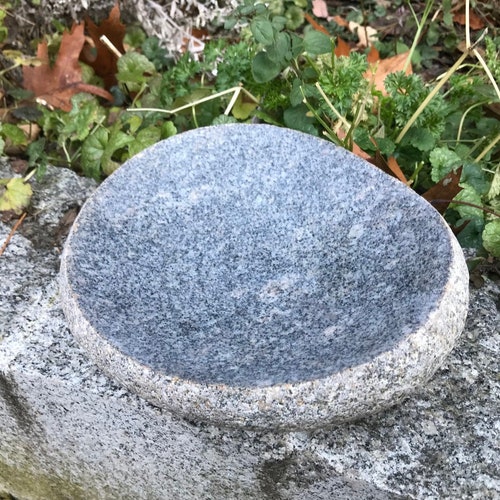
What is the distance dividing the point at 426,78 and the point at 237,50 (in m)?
0.86

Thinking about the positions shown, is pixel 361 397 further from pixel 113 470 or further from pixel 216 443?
pixel 113 470

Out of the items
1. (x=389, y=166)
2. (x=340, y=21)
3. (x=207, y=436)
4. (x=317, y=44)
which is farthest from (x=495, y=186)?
(x=340, y=21)

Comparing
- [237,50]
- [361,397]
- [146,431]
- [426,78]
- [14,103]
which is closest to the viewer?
[361,397]

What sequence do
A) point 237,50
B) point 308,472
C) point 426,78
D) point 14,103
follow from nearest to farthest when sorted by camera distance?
1. point 308,472
2. point 237,50
3. point 14,103
4. point 426,78

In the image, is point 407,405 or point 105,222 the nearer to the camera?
point 407,405

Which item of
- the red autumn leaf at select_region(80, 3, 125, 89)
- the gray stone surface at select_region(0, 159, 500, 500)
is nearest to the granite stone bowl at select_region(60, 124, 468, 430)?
the gray stone surface at select_region(0, 159, 500, 500)

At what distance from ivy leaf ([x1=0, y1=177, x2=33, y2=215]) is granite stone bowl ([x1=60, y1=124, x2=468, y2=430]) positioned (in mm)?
369

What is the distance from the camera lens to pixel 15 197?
1861 millimetres

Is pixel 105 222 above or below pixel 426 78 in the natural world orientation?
above

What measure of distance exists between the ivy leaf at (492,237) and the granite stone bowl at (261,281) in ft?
0.79

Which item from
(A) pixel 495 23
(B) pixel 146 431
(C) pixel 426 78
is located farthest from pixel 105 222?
(A) pixel 495 23

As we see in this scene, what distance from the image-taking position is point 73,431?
5.19 ft

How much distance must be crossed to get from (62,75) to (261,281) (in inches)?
45.8

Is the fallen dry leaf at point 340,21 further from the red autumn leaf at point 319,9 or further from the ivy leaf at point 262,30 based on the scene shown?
the ivy leaf at point 262,30
